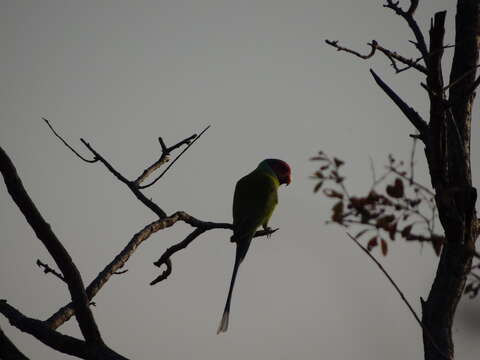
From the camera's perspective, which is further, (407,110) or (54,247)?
(407,110)

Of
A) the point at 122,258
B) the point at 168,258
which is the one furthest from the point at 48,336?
the point at 168,258

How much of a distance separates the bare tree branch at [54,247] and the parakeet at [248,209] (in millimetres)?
Result: 2342

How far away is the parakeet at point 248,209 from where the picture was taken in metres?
4.84

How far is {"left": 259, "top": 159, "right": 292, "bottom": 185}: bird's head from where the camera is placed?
7.29 m

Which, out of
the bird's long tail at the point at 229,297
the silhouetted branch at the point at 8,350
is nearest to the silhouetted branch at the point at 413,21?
the silhouetted branch at the point at 8,350

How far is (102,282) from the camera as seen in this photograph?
2686 millimetres

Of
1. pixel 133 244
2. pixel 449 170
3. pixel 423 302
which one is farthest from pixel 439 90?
pixel 133 244

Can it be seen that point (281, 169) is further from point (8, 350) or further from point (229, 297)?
point (8, 350)

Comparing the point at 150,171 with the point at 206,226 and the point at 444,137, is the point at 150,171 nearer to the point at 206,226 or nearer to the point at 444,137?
the point at 206,226

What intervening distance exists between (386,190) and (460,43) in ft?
4.19

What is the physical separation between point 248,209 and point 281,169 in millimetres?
1992

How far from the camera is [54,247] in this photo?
2.09 metres

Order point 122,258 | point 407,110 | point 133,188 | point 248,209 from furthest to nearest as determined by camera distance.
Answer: point 248,209 < point 133,188 < point 122,258 < point 407,110

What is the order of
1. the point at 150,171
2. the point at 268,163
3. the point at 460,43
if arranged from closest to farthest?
the point at 460,43
the point at 150,171
the point at 268,163
